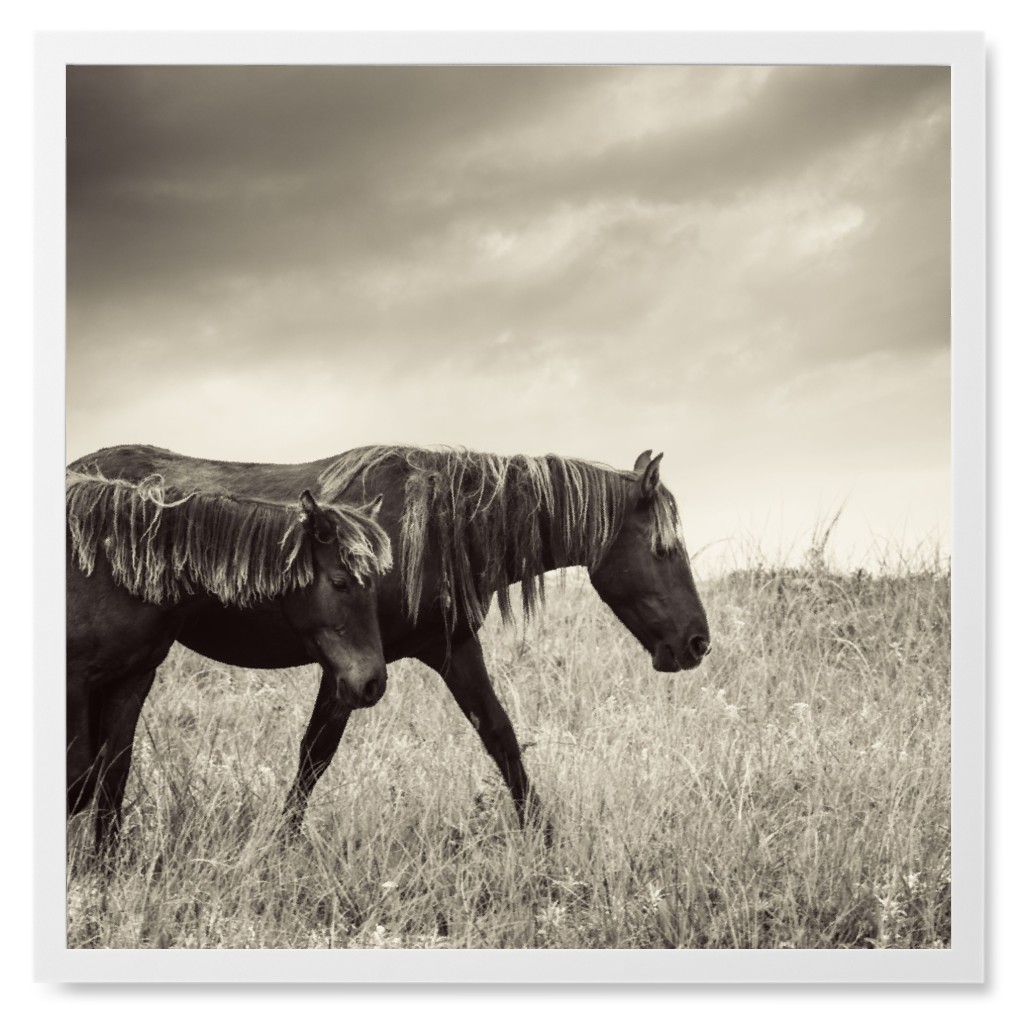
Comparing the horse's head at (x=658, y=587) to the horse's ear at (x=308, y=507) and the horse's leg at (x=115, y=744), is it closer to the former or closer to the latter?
the horse's ear at (x=308, y=507)

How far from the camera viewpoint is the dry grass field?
10.6 feet

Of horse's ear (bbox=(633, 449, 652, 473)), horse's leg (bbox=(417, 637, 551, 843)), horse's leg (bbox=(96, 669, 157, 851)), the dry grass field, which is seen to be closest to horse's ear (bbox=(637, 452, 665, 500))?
horse's ear (bbox=(633, 449, 652, 473))

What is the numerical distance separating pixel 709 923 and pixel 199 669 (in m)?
1.78

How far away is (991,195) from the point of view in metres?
3.46

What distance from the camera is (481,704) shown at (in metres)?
3.54

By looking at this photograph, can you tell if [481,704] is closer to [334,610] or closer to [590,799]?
[590,799]

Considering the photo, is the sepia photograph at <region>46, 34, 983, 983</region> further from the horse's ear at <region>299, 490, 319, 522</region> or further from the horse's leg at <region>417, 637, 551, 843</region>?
the horse's ear at <region>299, 490, 319, 522</region>

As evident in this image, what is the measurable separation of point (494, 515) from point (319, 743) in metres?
0.91

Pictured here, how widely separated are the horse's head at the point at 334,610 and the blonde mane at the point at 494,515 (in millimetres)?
258

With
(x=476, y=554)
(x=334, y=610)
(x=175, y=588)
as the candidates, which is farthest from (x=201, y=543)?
(x=476, y=554)

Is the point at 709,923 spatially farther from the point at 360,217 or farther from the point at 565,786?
the point at 360,217

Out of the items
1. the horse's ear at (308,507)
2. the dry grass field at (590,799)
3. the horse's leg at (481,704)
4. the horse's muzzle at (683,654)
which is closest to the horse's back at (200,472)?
the horse's ear at (308,507)

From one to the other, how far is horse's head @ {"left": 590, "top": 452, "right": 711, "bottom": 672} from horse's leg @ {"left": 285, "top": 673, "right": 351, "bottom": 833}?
0.98 m

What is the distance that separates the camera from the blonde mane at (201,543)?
3.21m
